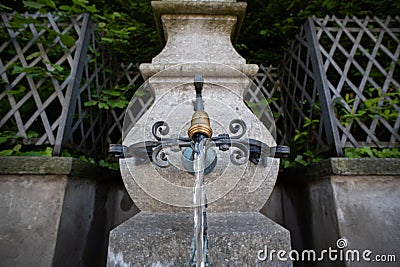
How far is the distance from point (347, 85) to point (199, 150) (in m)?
1.56

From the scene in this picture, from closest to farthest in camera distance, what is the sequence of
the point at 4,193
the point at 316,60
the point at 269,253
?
the point at 269,253
the point at 4,193
the point at 316,60

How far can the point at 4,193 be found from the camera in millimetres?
1120

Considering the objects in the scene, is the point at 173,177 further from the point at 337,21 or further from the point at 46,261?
the point at 337,21

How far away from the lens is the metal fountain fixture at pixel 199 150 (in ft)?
2.02

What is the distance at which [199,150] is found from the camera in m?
0.69

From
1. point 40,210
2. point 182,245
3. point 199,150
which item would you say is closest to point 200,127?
point 199,150

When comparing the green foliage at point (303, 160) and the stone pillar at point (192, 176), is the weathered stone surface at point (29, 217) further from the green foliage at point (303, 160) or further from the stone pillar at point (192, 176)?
the green foliage at point (303, 160)

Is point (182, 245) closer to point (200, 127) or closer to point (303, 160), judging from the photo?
point (200, 127)

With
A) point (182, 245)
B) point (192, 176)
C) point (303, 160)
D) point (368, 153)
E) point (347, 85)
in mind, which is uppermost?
point (347, 85)

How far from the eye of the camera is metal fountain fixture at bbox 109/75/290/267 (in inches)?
24.2

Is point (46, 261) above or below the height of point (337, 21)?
below

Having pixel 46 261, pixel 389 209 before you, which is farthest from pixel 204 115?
pixel 389 209

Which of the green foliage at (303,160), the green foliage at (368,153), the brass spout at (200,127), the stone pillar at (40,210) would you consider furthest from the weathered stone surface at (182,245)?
the green foliage at (303,160)

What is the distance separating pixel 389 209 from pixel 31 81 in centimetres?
204
